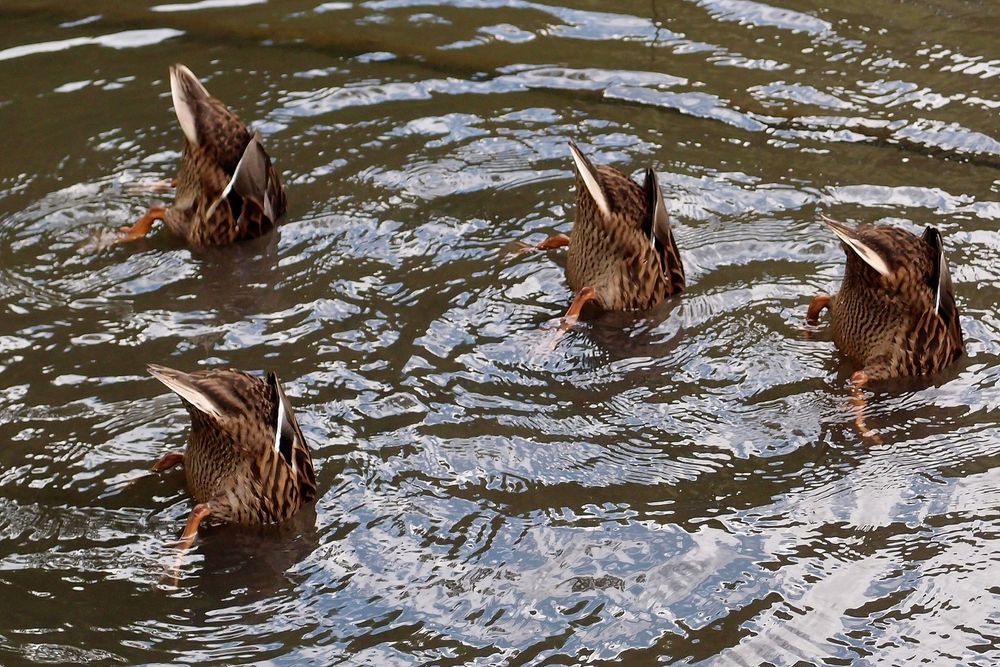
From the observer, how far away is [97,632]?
187 inches

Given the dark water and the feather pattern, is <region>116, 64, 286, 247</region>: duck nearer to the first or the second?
the dark water

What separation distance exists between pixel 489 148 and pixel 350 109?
1.06 metres

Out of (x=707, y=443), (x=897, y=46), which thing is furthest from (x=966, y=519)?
(x=897, y=46)

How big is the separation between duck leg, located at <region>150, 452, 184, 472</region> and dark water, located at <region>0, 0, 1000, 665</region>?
2.8 inches

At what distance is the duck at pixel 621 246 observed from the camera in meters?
6.60

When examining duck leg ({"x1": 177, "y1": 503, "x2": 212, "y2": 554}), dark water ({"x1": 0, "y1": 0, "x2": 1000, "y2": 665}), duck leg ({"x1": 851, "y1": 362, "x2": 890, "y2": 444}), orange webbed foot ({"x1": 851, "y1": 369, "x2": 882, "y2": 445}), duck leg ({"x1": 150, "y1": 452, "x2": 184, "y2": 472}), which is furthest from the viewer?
duck leg ({"x1": 851, "y1": 362, "x2": 890, "y2": 444})

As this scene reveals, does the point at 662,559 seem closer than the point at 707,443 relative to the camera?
Yes

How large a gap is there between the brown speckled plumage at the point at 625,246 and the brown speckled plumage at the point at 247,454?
2.05 m

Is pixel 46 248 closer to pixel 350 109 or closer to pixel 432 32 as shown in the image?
pixel 350 109

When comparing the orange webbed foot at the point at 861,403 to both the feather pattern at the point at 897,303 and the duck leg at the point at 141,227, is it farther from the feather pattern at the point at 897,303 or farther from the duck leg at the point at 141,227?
the duck leg at the point at 141,227

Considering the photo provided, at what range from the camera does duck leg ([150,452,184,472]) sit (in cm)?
557

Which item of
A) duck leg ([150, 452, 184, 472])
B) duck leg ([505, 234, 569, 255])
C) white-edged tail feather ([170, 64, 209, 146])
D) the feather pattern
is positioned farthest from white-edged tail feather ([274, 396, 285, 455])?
the feather pattern

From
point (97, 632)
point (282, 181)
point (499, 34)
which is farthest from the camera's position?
point (499, 34)

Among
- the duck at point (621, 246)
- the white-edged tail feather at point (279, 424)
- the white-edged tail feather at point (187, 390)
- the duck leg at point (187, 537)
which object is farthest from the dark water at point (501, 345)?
→ the white-edged tail feather at point (187, 390)
